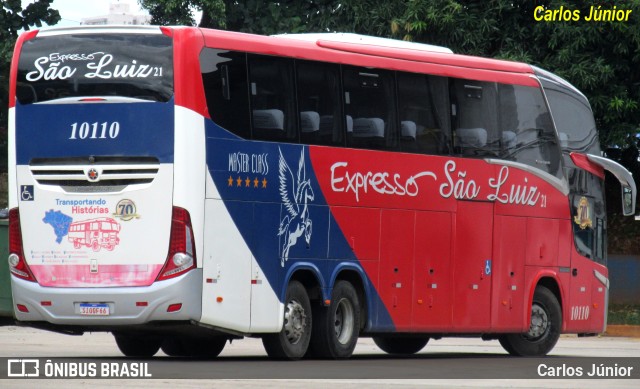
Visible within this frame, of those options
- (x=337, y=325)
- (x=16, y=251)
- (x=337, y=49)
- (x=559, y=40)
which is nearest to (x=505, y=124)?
(x=337, y=49)

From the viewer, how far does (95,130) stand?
17.7m

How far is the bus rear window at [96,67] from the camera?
17.6 meters

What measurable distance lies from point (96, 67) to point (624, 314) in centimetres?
1947

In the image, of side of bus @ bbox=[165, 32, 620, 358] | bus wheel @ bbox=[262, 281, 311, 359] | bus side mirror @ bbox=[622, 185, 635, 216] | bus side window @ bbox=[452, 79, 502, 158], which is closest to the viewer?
side of bus @ bbox=[165, 32, 620, 358]

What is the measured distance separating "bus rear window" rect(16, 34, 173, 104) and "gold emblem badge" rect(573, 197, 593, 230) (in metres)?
8.90

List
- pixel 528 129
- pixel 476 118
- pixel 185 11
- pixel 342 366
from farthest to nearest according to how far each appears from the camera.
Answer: pixel 185 11 < pixel 528 129 < pixel 476 118 < pixel 342 366

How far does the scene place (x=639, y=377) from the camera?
17094mm

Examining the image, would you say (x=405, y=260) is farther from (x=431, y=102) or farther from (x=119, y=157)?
(x=119, y=157)

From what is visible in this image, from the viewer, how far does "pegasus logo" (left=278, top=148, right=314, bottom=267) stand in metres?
18.9

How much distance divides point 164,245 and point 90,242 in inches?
34.8

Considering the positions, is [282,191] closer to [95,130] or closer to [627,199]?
[95,130]

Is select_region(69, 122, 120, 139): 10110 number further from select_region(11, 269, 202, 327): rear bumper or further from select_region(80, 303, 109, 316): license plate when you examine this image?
select_region(80, 303, 109, 316): license plate

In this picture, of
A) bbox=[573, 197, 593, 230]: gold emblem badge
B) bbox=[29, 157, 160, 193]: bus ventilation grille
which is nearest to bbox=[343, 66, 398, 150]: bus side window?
bbox=[29, 157, 160, 193]: bus ventilation grille

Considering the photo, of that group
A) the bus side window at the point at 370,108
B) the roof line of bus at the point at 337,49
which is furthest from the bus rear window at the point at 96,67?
the bus side window at the point at 370,108
